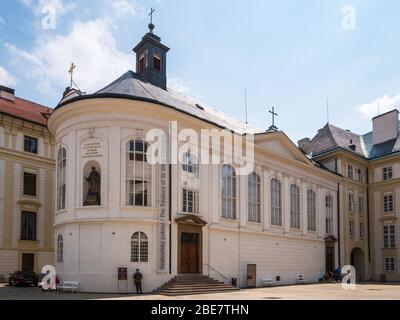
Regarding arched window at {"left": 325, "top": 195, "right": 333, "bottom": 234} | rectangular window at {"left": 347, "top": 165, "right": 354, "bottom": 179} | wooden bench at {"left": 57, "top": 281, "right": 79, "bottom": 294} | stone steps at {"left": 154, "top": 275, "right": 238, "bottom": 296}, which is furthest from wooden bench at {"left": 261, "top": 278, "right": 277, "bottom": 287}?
rectangular window at {"left": 347, "top": 165, "right": 354, "bottom": 179}

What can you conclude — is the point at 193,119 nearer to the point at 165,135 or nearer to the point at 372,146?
the point at 165,135

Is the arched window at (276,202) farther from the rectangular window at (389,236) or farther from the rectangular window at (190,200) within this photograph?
the rectangular window at (389,236)

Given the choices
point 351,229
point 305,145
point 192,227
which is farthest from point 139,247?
point 305,145

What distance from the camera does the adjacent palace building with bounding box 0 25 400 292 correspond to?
2536 centimetres

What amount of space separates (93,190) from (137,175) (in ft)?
8.52

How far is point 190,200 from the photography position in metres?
28.1

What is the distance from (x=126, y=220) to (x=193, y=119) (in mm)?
7733

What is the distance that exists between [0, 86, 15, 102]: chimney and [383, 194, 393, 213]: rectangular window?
36.7 m

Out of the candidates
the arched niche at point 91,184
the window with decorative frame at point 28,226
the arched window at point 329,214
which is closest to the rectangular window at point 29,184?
the window with decorative frame at point 28,226

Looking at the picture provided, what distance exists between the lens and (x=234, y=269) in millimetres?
30250

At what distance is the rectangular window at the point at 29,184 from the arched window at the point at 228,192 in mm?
17795

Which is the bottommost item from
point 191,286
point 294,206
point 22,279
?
point 22,279

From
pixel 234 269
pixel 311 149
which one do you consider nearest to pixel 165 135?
pixel 234 269

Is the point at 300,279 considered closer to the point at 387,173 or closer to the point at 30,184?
the point at 387,173
